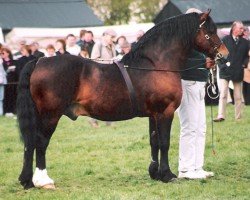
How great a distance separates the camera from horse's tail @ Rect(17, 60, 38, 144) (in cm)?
952

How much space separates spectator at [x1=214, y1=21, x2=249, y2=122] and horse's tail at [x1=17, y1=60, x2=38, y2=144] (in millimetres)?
8268

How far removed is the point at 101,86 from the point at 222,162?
274 cm

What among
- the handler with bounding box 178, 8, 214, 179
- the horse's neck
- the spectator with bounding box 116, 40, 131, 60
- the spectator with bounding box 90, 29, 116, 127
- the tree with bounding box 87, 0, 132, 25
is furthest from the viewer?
the tree with bounding box 87, 0, 132, 25

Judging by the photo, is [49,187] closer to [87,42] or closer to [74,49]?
[74,49]

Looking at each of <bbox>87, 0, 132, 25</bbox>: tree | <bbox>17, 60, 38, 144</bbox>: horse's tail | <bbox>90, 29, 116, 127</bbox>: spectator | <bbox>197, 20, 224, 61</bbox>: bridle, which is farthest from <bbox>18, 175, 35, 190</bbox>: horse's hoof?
<bbox>87, 0, 132, 25</bbox>: tree

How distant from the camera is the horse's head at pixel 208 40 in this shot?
32.7 feet

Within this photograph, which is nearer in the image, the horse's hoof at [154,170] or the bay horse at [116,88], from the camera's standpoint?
the bay horse at [116,88]

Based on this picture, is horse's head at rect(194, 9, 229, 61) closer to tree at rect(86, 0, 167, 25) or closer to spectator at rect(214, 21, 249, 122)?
spectator at rect(214, 21, 249, 122)

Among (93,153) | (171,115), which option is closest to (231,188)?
(171,115)

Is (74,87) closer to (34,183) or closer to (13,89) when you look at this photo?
(34,183)

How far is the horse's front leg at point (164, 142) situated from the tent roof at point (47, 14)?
23.7 metres

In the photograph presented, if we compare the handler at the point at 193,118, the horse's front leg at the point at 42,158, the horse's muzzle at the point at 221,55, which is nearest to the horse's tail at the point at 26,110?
the horse's front leg at the point at 42,158

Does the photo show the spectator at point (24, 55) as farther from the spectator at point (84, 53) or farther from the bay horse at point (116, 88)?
the bay horse at point (116, 88)

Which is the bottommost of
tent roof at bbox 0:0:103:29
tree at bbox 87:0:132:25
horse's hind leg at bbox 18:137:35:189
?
horse's hind leg at bbox 18:137:35:189
